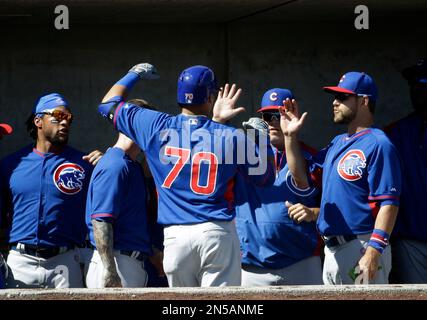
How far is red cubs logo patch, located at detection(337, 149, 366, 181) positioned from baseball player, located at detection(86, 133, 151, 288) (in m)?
1.04

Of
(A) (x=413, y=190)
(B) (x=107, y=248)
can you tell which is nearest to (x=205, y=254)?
(B) (x=107, y=248)

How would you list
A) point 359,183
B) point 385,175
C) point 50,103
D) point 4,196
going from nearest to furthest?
point 385,175
point 359,183
point 4,196
point 50,103

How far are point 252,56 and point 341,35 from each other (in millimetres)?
592

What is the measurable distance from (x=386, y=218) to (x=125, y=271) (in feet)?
4.43

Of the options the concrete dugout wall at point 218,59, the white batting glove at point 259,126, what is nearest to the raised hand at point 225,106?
the white batting glove at point 259,126

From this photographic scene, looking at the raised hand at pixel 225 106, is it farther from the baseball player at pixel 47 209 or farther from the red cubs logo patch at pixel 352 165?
the baseball player at pixel 47 209

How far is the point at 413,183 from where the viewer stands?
18.9 ft

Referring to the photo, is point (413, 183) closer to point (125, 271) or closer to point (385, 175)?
point (385, 175)

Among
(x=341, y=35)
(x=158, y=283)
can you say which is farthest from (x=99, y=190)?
(x=341, y=35)

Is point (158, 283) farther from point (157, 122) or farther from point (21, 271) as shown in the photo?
point (157, 122)

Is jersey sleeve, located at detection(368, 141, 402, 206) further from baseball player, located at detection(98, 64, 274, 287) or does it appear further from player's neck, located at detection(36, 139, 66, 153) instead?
player's neck, located at detection(36, 139, 66, 153)

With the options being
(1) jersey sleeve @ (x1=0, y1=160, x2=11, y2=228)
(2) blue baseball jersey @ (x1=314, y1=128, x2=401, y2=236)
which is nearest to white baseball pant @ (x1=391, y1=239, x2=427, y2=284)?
(2) blue baseball jersey @ (x1=314, y1=128, x2=401, y2=236)

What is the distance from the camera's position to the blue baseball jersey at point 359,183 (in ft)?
17.1

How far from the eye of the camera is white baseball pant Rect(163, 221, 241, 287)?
513 cm
